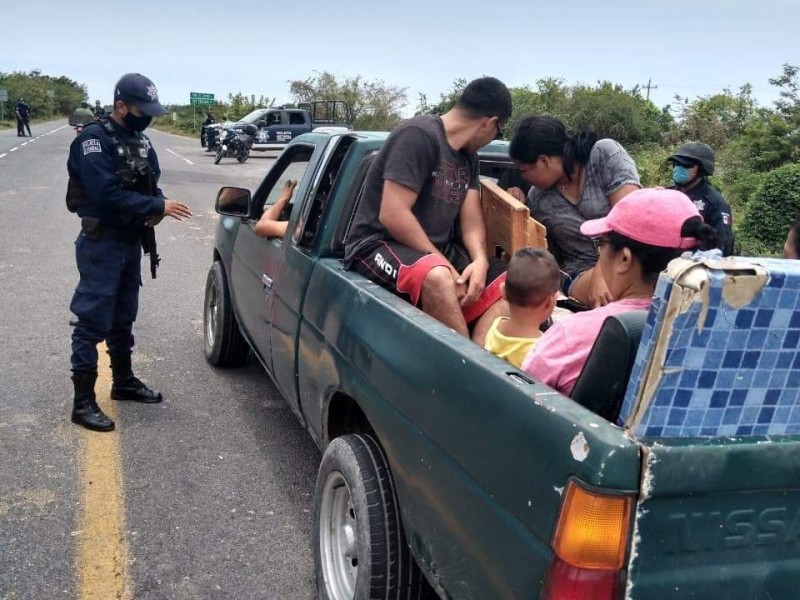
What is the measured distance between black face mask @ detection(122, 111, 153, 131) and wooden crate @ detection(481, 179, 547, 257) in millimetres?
1953

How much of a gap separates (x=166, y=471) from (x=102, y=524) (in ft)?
1.80

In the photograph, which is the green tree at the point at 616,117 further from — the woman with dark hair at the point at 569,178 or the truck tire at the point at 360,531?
the truck tire at the point at 360,531

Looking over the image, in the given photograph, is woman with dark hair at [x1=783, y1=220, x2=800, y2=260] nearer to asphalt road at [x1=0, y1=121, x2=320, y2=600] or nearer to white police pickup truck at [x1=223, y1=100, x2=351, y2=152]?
asphalt road at [x1=0, y1=121, x2=320, y2=600]

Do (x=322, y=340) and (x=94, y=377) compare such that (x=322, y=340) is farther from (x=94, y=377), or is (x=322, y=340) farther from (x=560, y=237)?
(x=94, y=377)

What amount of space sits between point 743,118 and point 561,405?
23.9 metres

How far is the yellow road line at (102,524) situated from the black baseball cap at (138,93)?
1792mm

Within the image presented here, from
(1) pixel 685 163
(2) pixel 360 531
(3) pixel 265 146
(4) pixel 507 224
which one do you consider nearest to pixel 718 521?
(2) pixel 360 531

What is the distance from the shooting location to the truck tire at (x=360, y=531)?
2.42 m

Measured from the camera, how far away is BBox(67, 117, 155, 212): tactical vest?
4266 millimetres

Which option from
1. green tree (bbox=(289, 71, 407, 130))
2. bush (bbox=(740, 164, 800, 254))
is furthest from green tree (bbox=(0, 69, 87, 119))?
bush (bbox=(740, 164, 800, 254))

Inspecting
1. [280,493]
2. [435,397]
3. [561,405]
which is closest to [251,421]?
[280,493]

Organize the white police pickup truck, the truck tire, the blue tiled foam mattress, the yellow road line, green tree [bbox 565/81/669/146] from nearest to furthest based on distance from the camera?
the blue tiled foam mattress < the truck tire < the yellow road line < green tree [bbox 565/81/669/146] < the white police pickup truck

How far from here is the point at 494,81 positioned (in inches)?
135

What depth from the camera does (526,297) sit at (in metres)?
2.50
